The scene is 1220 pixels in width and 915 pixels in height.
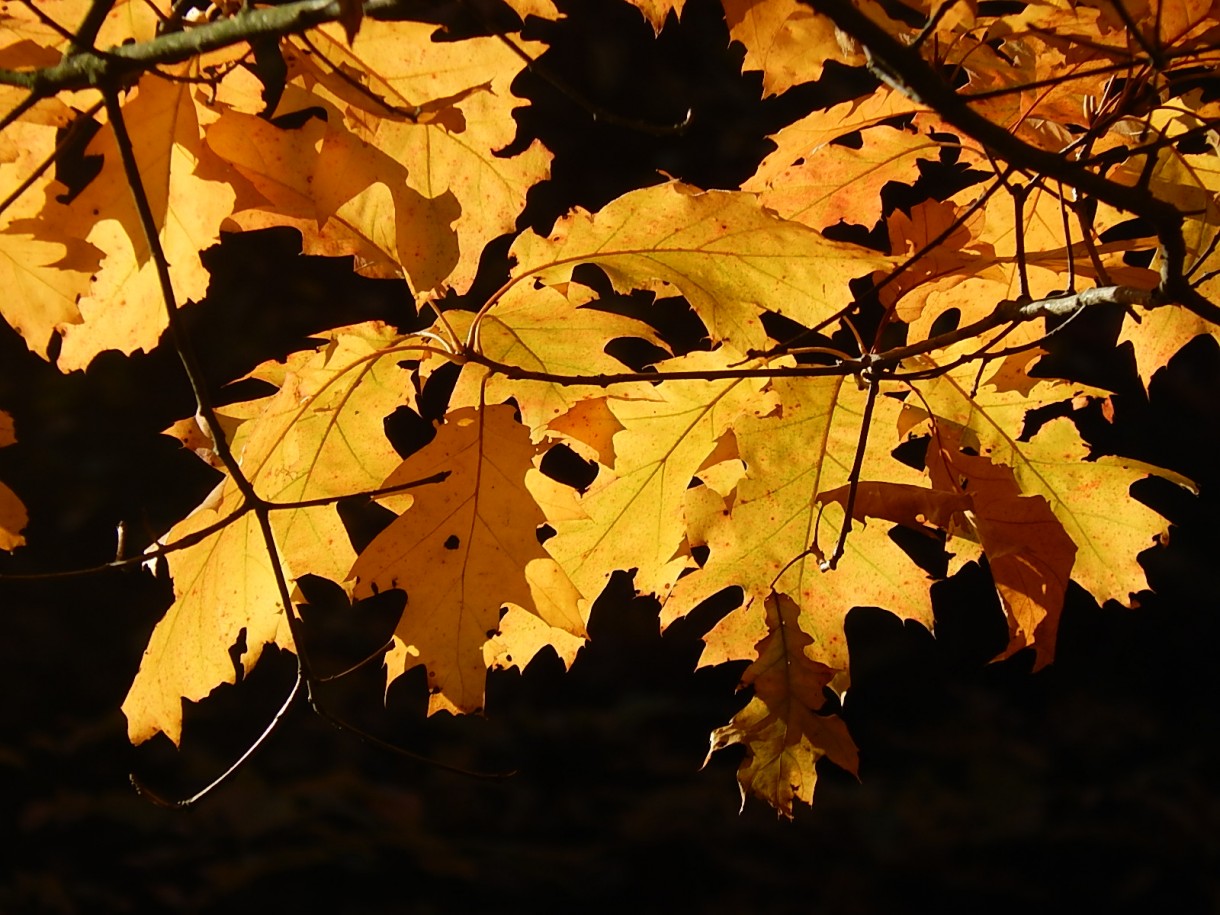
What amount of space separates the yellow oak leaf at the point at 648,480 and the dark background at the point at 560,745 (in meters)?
1.77

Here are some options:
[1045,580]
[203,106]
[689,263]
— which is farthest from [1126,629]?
[203,106]

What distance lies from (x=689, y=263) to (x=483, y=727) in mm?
2459

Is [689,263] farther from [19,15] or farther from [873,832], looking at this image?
[873,832]

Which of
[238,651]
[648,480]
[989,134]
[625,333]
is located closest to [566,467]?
[238,651]

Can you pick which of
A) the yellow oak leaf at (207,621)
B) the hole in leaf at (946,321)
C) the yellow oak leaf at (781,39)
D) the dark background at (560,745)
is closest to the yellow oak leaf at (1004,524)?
the yellow oak leaf at (781,39)

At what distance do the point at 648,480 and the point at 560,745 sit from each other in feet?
7.33

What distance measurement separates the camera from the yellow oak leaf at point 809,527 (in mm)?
998

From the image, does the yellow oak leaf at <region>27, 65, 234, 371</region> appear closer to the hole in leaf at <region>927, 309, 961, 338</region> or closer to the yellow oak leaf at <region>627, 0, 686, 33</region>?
the yellow oak leaf at <region>627, 0, 686, 33</region>

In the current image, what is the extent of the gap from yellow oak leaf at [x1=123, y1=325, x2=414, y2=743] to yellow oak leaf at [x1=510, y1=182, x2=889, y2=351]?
22 centimetres

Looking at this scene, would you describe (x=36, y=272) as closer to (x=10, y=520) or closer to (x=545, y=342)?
(x=10, y=520)

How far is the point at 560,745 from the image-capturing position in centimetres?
308

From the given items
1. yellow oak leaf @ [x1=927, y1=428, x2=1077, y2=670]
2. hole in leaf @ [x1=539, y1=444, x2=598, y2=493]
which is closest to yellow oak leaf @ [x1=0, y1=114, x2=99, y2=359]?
yellow oak leaf @ [x1=927, y1=428, x2=1077, y2=670]

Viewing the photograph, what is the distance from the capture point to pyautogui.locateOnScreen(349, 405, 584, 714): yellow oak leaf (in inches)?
37.1

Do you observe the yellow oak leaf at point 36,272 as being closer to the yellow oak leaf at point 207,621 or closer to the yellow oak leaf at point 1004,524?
the yellow oak leaf at point 207,621
